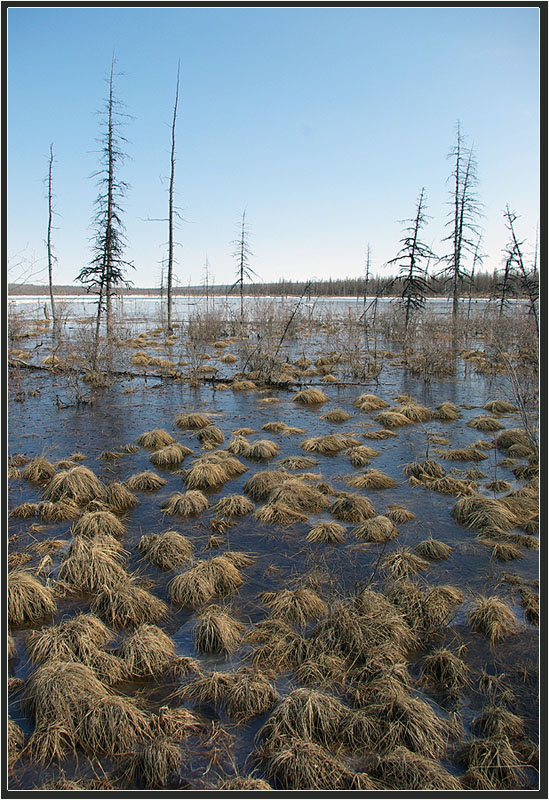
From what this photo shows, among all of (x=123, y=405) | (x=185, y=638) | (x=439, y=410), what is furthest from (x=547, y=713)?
(x=123, y=405)

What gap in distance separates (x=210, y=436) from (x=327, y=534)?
17.2ft

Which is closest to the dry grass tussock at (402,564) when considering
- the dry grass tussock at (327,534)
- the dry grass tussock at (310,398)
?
the dry grass tussock at (327,534)

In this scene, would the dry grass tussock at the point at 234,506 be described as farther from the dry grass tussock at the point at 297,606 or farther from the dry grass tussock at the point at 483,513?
the dry grass tussock at the point at 483,513

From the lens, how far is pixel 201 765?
336cm

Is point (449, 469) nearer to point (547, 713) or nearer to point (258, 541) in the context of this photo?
point (258, 541)

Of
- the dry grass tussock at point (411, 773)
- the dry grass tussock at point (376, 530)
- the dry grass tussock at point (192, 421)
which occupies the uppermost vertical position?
the dry grass tussock at point (192, 421)

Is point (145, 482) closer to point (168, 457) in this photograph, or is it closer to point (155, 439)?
point (168, 457)

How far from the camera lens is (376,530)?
6.70m

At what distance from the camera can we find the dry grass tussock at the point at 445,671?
411 centimetres

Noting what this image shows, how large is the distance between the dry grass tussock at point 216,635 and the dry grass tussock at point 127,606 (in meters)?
0.57

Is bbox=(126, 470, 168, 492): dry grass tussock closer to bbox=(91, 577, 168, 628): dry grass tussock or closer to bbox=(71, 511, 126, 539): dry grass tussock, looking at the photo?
bbox=(71, 511, 126, 539): dry grass tussock

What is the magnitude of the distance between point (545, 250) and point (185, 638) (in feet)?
15.2

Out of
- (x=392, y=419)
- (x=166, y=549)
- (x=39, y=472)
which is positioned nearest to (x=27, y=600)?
(x=166, y=549)

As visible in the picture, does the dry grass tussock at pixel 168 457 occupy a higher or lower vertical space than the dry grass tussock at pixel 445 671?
higher
